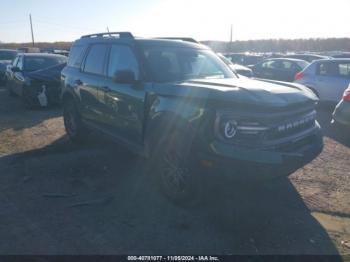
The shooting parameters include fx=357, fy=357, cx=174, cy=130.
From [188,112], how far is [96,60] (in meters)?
2.74

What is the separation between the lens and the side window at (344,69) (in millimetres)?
9867

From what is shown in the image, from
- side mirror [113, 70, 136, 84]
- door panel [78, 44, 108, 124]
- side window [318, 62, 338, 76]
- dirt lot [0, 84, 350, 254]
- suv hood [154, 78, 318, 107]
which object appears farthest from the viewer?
side window [318, 62, 338, 76]

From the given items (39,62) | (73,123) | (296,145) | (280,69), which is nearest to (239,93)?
(296,145)

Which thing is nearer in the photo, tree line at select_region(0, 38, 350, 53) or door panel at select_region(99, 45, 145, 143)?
door panel at select_region(99, 45, 145, 143)

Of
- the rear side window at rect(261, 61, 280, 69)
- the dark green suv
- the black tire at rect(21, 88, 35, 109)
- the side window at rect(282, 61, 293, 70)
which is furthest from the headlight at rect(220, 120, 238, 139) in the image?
the rear side window at rect(261, 61, 280, 69)

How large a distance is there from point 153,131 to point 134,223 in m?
1.15

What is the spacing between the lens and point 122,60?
5.37 metres

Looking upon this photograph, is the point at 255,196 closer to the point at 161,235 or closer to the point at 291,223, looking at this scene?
the point at 291,223

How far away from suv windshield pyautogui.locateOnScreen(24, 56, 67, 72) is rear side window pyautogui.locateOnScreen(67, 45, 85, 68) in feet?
17.4

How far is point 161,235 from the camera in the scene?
3.86m

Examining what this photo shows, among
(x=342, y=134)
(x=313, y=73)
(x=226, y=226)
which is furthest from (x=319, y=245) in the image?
(x=313, y=73)

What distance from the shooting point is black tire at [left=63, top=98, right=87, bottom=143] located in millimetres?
6924

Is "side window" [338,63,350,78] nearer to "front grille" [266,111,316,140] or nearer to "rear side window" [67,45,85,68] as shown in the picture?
"front grille" [266,111,316,140]

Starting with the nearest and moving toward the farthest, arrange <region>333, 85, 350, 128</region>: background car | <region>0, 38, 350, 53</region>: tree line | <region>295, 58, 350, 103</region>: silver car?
<region>333, 85, 350, 128</region>: background car, <region>295, 58, 350, 103</region>: silver car, <region>0, 38, 350, 53</region>: tree line
